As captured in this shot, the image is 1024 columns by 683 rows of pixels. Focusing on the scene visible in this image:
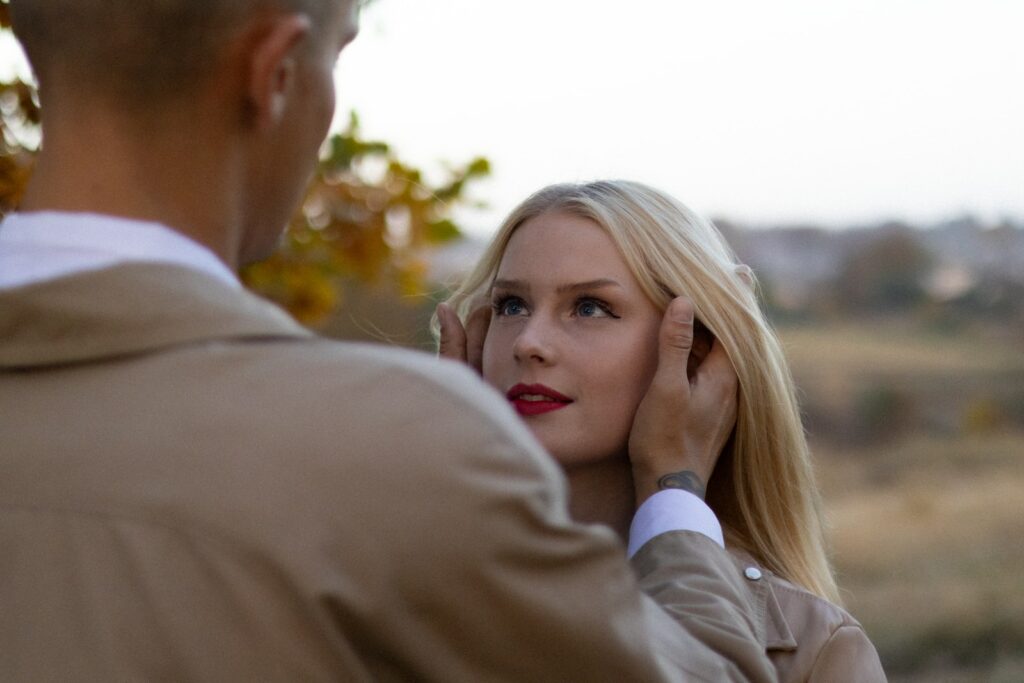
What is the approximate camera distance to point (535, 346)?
8.87 ft

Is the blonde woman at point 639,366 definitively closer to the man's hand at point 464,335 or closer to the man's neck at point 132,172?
A: the man's hand at point 464,335

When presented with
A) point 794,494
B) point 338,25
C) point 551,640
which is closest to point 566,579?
point 551,640

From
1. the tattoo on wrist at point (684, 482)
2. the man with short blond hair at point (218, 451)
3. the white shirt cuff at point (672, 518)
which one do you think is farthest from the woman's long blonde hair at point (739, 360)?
the man with short blond hair at point (218, 451)

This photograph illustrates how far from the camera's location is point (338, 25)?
60.4 inches

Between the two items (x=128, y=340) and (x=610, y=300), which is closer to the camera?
(x=128, y=340)

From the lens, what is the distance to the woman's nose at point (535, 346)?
2.71 metres

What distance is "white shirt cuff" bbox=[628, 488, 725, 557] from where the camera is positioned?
7.04 feet

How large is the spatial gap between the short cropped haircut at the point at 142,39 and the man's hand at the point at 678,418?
4.20 ft

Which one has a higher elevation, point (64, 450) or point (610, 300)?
point (64, 450)

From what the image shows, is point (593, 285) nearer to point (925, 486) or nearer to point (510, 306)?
point (510, 306)

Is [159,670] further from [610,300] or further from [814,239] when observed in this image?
[814,239]

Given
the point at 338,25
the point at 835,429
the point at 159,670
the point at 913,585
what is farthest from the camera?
the point at 835,429

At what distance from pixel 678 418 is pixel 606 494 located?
266 millimetres

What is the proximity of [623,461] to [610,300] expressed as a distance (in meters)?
0.33
